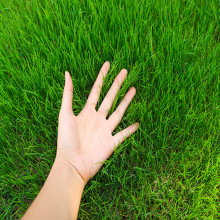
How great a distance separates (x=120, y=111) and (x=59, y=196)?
63 centimetres

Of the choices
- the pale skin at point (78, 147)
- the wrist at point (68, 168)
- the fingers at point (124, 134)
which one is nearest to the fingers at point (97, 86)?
the pale skin at point (78, 147)

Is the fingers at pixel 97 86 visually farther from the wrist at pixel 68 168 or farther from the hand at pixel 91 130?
the wrist at pixel 68 168

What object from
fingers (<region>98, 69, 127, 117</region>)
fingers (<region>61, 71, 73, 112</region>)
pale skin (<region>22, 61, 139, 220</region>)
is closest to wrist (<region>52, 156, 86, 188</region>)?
pale skin (<region>22, 61, 139, 220</region>)

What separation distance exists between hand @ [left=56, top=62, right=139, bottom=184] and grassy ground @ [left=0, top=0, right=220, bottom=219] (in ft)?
0.19

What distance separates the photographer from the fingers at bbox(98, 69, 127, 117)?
1.50 meters

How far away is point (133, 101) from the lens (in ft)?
5.08

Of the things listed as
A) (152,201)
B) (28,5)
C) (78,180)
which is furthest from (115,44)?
(152,201)

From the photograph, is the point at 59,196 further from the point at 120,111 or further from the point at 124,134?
the point at 120,111

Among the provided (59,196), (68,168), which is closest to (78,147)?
(68,168)

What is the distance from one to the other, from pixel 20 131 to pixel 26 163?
28 cm

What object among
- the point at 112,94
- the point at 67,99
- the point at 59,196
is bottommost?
the point at 59,196

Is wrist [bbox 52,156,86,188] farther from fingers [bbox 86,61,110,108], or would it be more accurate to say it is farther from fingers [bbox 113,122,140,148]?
fingers [bbox 86,61,110,108]

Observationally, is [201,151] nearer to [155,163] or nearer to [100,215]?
[155,163]

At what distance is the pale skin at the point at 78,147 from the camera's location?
1.15 metres
